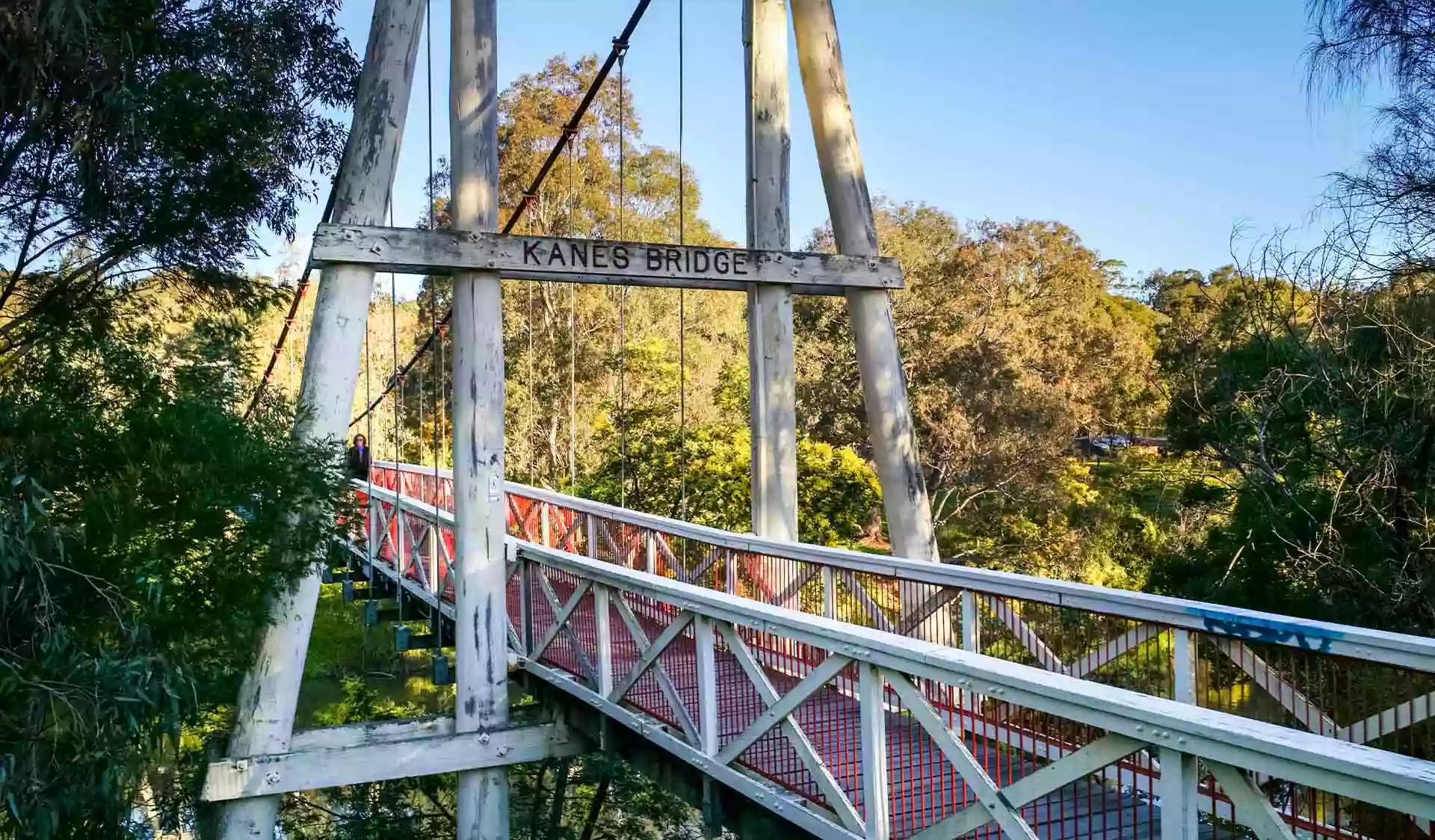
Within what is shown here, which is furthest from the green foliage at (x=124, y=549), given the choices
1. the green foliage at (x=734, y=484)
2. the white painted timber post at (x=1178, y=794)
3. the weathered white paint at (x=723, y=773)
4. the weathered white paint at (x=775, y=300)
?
the green foliage at (x=734, y=484)

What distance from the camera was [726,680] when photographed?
4609 millimetres

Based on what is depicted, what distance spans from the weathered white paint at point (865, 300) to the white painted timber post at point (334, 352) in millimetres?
1899

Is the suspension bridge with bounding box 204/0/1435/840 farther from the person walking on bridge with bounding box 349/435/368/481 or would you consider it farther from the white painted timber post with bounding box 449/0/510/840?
the person walking on bridge with bounding box 349/435/368/481

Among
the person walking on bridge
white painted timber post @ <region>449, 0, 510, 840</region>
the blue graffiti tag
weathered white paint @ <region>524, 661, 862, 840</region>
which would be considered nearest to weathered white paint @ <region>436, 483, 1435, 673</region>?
the blue graffiti tag

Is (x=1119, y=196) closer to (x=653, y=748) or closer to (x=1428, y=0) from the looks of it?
(x=1428, y=0)

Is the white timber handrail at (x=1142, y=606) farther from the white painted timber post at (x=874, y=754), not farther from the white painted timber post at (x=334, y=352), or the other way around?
the white painted timber post at (x=334, y=352)

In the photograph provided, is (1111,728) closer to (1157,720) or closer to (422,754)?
(1157,720)

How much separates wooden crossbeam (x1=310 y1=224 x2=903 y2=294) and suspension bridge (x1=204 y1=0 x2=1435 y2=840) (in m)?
0.01

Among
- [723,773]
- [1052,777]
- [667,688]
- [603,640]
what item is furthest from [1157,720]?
[603,640]

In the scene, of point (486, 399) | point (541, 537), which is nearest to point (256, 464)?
point (486, 399)

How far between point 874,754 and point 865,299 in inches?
124

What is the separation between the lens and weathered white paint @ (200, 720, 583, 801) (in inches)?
194

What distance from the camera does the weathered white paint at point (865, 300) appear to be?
5.41 metres

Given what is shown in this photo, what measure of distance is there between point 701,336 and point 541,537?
40.0 ft
